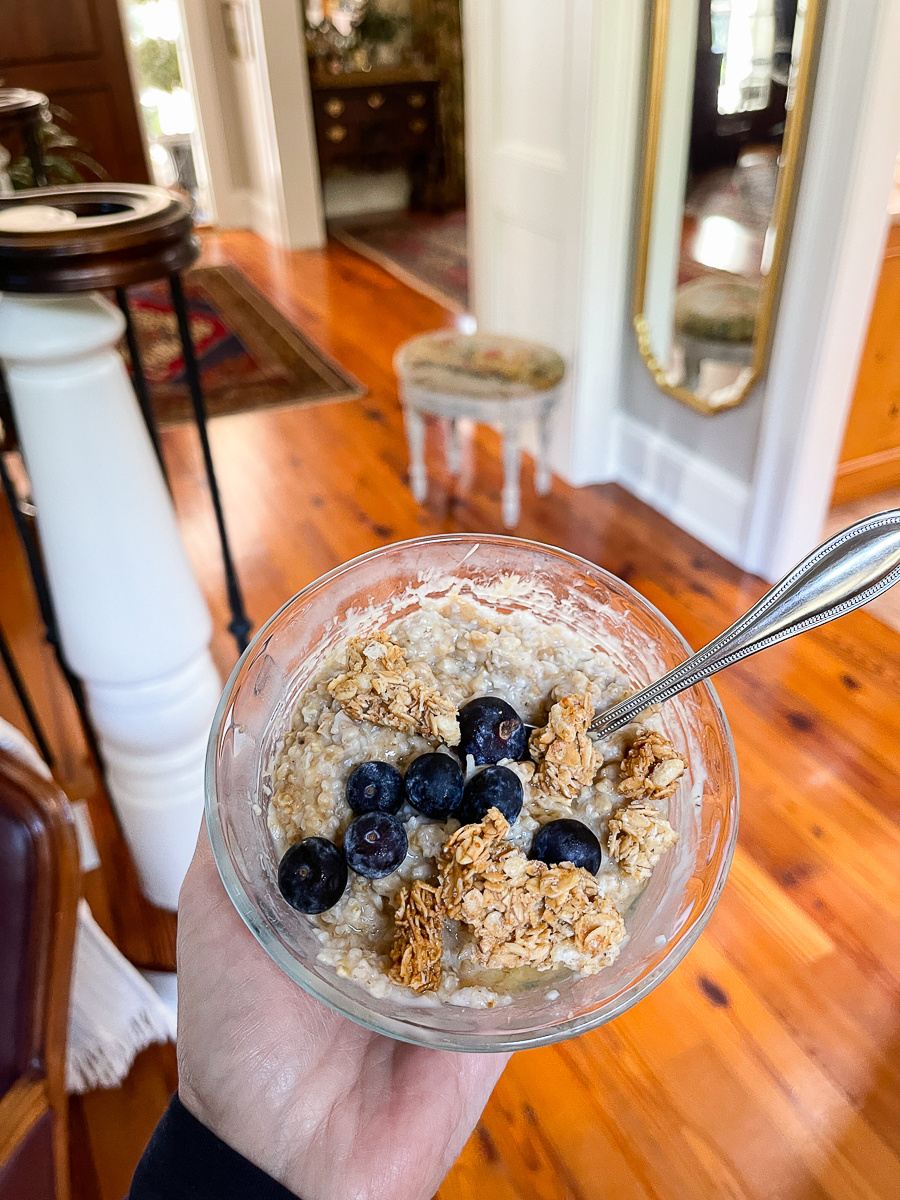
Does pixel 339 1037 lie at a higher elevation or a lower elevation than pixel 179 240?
lower

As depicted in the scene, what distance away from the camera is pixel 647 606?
0.74m

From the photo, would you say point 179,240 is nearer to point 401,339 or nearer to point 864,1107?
point 864,1107

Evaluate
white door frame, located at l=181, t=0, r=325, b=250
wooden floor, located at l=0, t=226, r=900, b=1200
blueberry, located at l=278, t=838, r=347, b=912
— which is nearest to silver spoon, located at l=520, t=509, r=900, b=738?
blueberry, located at l=278, t=838, r=347, b=912

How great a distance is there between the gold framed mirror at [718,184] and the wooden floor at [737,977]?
525 mm

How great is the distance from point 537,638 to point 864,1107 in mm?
985

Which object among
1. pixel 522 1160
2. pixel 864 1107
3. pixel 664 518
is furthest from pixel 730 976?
pixel 664 518

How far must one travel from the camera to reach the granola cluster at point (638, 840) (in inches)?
24.9

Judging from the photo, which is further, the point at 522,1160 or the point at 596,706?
the point at 522,1160

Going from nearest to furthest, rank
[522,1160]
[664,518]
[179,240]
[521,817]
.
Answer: [521,817] < [179,240] < [522,1160] < [664,518]

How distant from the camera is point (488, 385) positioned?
2367mm

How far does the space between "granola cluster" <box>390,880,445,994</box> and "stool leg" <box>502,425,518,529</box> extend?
1922 millimetres

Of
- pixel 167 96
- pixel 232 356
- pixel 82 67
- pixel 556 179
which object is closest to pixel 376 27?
pixel 167 96

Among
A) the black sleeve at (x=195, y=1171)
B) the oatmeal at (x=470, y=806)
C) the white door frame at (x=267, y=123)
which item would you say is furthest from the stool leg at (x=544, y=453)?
the white door frame at (x=267, y=123)

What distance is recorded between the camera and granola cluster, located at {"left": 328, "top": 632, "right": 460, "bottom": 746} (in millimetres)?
657
